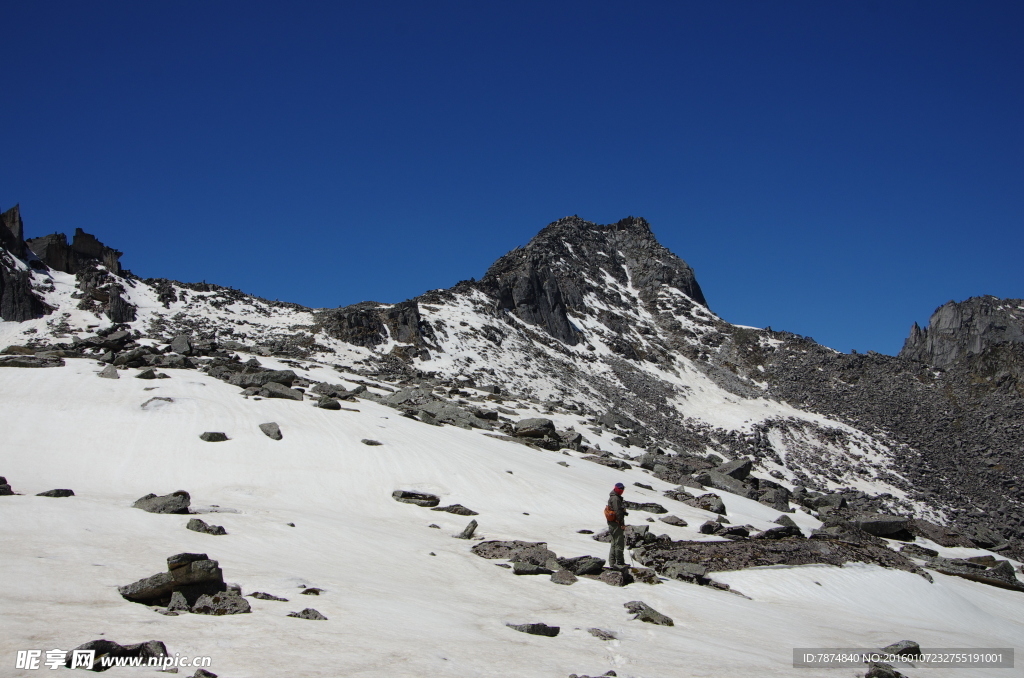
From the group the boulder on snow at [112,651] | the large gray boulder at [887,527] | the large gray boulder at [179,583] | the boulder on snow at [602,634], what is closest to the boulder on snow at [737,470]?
the large gray boulder at [887,527]

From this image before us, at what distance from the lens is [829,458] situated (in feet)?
160

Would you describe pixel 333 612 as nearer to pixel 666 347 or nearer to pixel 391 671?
pixel 391 671

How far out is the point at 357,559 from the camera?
415 inches

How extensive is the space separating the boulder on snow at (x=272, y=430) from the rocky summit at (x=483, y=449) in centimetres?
25

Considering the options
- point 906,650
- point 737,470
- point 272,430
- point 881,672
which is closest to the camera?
point 881,672

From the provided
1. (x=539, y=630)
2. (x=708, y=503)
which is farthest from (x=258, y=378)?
(x=539, y=630)

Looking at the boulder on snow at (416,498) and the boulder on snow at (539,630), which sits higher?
the boulder on snow at (416,498)

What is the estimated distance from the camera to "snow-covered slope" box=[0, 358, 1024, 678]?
6328 mm

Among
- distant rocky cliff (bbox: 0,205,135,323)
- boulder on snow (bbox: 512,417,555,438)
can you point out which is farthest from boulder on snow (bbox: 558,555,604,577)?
distant rocky cliff (bbox: 0,205,135,323)

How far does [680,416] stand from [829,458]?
10962 millimetres

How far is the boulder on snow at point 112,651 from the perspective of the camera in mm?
4997

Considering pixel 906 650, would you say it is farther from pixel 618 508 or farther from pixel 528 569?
pixel 528 569

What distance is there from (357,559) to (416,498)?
18.1ft

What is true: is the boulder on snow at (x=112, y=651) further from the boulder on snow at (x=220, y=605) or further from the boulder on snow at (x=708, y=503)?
the boulder on snow at (x=708, y=503)
